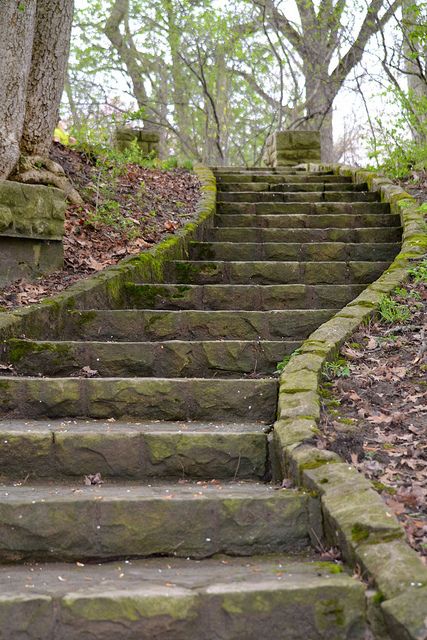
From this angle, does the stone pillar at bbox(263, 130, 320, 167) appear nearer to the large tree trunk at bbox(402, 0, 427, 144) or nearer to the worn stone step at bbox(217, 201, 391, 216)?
the large tree trunk at bbox(402, 0, 427, 144)

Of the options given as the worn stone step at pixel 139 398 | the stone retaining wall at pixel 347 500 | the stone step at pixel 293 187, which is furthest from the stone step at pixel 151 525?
the stone step at pixel 293 187

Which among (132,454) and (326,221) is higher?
(326,221)

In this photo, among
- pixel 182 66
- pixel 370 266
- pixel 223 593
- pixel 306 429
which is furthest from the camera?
pixel 182 66

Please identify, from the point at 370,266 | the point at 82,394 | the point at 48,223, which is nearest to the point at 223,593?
the point at 82,394

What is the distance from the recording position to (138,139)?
12.0 m

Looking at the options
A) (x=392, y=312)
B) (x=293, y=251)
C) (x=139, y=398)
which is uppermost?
(x=293, y=251)

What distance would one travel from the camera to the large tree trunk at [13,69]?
5.64 m

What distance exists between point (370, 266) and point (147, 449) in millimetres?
3514

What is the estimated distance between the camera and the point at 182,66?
19156 millimetres

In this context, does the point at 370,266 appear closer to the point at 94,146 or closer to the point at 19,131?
the point at 19,131

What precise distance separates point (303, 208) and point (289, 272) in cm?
222

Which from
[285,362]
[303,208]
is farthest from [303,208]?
[285,362]

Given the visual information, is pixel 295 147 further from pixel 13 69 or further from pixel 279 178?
pixel 13 69

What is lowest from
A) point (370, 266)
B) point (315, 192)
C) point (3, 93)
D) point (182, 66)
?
point (370, 266)
